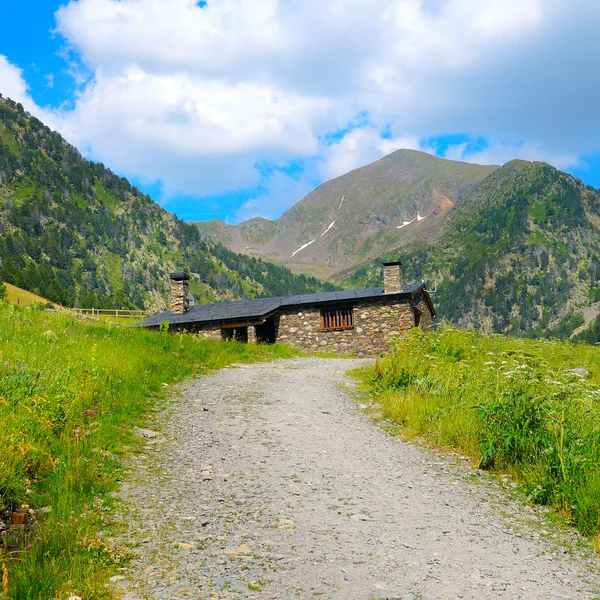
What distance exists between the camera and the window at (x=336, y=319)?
34.4m

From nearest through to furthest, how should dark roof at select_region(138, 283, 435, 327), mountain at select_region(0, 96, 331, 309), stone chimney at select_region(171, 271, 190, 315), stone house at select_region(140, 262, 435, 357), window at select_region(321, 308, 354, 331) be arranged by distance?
dark roof at select_region(138, 283, 435, 327) → stone house at select_region(140, 262, 435, 357) → window at select_region(321, 308, 354, 331) → stone chimney at select_region(171, 271, 190, 315) → mountain at select_region(0, 96, 331, 309)

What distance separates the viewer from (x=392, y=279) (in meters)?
34.4

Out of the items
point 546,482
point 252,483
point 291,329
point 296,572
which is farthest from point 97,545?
point 291,329

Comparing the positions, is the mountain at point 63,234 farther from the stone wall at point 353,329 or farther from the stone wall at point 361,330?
the stone wall at point 361,330

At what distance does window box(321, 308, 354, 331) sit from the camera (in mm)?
34375

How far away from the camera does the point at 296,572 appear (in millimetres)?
4512

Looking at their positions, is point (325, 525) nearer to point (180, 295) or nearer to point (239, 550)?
point (239, 550)

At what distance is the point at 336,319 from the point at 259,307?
18.0ft

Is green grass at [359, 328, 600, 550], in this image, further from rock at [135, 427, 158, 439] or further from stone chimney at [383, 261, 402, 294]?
stone chimney at [383, 261, 402, 294]

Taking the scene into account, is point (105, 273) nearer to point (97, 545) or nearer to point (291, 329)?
point (291, 329)

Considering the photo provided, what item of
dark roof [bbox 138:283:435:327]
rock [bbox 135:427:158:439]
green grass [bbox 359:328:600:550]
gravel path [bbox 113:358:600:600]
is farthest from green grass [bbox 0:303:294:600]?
dark roof [bbox 138:283:435:327]

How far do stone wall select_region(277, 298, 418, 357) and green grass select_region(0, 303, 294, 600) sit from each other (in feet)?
67.2

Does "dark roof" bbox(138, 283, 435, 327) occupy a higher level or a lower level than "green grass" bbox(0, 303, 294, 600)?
higher

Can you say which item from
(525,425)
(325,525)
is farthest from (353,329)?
(325,525)
